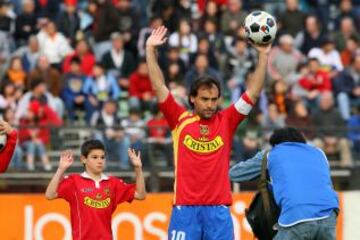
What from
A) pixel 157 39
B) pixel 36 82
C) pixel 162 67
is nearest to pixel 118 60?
pixel 162 67

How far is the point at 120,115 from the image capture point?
2103 cm

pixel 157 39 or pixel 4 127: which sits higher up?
pixel 157 39

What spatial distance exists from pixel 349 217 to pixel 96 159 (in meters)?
5.38

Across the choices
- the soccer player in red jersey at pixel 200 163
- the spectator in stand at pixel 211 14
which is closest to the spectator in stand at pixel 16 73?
the spectator in stand at pixel 211 14

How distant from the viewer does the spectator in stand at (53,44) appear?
2275cm

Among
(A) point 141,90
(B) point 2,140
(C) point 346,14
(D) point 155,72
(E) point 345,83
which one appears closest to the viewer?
(D) point 155,72

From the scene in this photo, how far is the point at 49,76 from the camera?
70.9ft

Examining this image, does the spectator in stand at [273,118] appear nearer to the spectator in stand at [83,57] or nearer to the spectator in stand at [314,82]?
the spectator in stand at [314,82]

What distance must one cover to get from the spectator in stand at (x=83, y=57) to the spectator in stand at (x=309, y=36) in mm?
3627

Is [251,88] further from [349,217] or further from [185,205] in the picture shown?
[349,217]

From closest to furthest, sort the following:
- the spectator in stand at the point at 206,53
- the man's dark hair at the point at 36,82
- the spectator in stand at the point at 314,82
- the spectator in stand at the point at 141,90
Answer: the man's dark hair at the point at 36,82
the spectator in stand at the point at 141,90
the spectator in stand at the point at 314,82
the spectator in stand at the point at 206,53

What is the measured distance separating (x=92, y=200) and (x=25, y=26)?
10583 mm

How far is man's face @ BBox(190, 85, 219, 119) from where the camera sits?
1250 cm

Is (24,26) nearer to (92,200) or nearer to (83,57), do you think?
(83,57)
